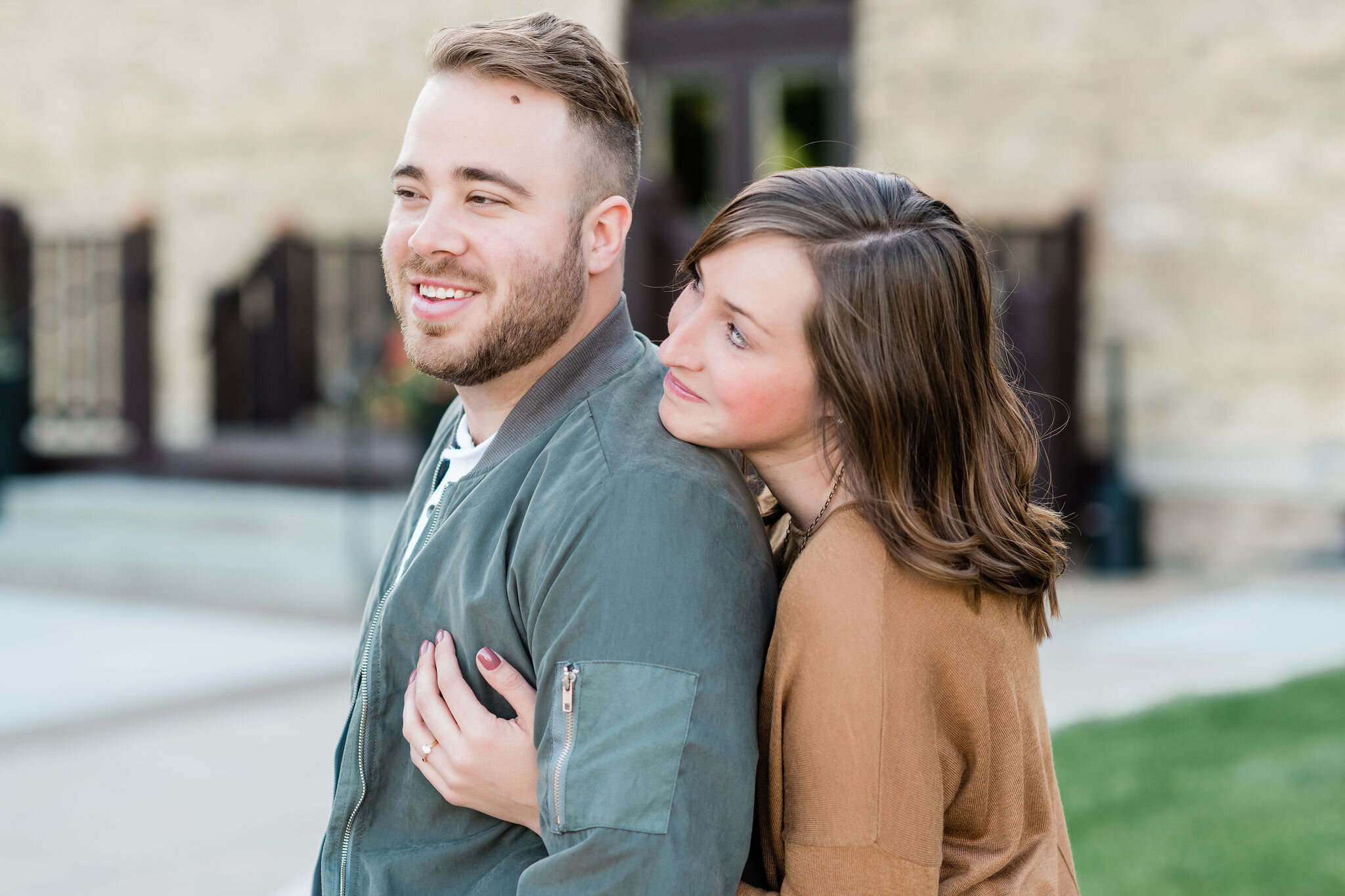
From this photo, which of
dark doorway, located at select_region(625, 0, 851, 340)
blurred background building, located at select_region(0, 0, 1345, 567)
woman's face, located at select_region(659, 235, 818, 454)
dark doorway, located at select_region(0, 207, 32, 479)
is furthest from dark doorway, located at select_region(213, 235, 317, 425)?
woman's face, located at select_region(659, 235, 818, 454)

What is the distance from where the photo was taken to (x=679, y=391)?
1.74 m

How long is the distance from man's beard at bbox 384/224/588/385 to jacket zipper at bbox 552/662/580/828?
0.46 meters

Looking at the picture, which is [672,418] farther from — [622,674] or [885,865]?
[885,865]

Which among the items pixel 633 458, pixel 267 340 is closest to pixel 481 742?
pixel 633 458

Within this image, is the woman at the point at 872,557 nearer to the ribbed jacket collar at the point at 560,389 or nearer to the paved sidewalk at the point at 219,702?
the ribbed jacket collar at the point at 560,389

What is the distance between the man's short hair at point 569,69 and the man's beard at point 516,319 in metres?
0.10

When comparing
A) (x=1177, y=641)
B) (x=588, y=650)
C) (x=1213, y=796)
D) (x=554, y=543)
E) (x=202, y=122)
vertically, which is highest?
(x=202, y=122)

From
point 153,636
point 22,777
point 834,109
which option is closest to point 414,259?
point 22,777

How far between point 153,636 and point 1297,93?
27.0ft

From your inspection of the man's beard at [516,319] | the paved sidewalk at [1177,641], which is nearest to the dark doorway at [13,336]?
the paved sidewalk at [1177,641]

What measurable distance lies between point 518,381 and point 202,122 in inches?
566

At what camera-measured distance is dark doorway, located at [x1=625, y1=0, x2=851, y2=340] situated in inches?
468

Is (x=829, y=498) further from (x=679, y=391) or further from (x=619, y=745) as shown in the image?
(x=619, y=745)

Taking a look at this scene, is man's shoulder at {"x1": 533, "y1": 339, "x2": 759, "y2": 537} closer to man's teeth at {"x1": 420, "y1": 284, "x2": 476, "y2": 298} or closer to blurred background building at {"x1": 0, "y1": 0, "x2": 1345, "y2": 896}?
man's teeth at {"x1": 420, "y1": 284, "x2": 476, "y2": 298}
